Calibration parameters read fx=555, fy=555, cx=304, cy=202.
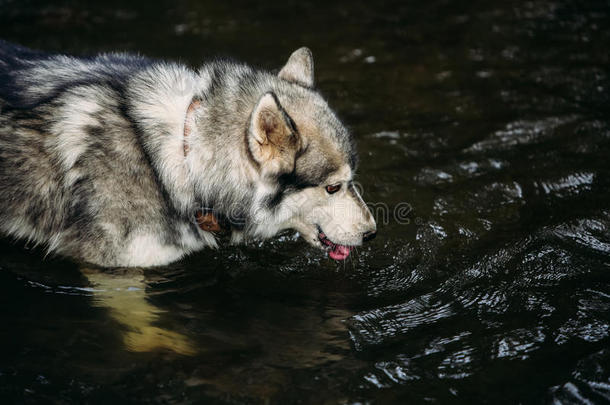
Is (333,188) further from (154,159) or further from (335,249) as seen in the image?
(154,159)

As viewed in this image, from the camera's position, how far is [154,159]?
3.86m

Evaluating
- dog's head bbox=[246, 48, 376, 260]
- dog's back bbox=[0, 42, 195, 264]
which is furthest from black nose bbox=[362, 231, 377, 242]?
dog's back bbox=[0, 42, 195, 264]

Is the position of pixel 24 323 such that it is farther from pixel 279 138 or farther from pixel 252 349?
pixel 279 138

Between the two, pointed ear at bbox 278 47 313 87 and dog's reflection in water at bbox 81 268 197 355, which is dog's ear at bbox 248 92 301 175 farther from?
dog's reflection in water at bbox 81 268 197 355

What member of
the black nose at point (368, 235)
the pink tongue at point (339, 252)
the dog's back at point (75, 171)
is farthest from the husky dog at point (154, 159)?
the pink tongue at point (339, 252)

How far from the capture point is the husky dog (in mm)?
3766

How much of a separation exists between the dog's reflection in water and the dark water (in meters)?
0.01

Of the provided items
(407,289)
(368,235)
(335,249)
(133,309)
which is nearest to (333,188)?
(368,235)

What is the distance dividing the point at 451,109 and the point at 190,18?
5252mm

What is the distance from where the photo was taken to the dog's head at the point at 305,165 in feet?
12.1

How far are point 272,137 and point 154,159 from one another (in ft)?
2.86

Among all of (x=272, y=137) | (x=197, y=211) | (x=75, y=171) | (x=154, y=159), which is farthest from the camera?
(x=197, y=211)

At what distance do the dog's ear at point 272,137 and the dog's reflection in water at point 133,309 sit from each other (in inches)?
51.0

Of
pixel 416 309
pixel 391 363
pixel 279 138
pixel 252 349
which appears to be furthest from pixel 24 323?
pixel 416 309
